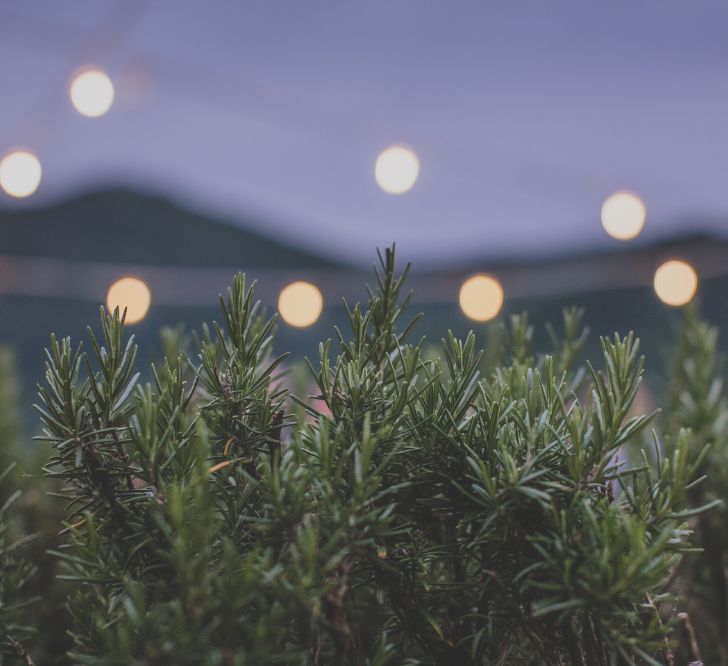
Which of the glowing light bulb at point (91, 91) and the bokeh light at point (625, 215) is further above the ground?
the glowing light bulb at point (91, 91)

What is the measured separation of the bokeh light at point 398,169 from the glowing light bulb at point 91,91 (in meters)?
1.25

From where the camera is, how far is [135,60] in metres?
3.32

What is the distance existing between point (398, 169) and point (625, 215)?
111 cm

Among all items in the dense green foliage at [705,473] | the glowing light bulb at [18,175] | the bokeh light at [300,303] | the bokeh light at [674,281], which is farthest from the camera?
the bokeh light at [300,303]

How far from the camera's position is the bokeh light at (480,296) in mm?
3855

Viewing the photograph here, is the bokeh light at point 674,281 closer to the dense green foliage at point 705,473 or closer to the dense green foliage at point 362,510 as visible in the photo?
the dense green foliage at point 705,473

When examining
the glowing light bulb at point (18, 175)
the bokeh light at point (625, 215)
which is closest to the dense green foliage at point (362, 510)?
the glowing light bulb at point (18, 175)

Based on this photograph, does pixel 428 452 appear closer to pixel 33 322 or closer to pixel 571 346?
pixel 571 346

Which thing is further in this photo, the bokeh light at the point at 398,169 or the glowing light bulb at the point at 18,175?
the bokeh light at the point at 398,169

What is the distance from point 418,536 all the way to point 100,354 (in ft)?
0.65

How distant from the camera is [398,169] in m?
3.28

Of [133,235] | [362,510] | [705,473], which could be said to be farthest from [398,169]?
[133,235]

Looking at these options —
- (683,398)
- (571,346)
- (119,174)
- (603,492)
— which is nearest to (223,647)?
(603,492)

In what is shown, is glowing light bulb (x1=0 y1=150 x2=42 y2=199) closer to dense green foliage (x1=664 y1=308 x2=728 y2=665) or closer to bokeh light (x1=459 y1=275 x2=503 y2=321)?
bokeh light (x1=459 y1=275 x2=503 y2=321)
